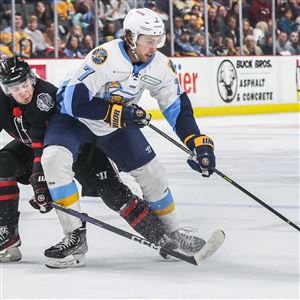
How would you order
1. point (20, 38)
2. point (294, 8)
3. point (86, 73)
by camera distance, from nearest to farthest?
point (86, 73) → point (20, 38) → point (294, 8)

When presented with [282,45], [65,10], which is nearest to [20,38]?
[65,10]

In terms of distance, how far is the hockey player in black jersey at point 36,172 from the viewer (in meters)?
4.30

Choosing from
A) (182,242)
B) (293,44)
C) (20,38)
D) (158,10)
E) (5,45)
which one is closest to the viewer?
(182,242)

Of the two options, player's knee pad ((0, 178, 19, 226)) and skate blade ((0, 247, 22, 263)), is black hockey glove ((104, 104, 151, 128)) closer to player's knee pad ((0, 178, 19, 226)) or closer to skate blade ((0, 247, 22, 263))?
player's knee pad ((0, 178, 19, 226))

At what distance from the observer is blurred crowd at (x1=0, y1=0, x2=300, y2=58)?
42.7 ft

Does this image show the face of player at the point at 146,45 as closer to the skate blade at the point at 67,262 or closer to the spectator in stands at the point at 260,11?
the skate blade at the point at 67,262

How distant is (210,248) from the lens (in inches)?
169

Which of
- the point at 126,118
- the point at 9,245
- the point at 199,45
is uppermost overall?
the point at 126,118

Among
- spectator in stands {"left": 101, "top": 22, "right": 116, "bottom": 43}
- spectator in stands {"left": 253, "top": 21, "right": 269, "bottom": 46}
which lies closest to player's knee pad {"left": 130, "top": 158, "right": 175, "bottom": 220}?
spectator in stands {"left": 101, "top": 22, "right": 116, "bottom": 43}

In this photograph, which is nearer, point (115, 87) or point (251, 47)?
point (115, 87)

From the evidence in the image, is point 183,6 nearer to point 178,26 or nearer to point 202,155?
point 178,26

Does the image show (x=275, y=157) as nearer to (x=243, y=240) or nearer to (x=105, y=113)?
(x=243, y=240)

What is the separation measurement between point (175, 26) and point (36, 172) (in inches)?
434

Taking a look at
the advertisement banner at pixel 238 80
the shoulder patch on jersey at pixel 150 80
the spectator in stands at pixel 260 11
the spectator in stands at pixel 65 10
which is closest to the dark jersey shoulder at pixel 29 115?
the shoulder patch on jersey at pixel 150 80
